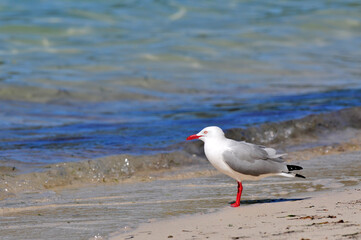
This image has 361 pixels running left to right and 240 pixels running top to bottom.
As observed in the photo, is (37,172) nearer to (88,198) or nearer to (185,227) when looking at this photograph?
(88,198)

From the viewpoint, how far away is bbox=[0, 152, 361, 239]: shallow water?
4.57 m

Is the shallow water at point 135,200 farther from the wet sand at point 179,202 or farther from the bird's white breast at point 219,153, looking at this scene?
the bird's white breast at point 219,153

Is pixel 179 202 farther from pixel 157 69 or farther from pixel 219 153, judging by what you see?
pixel 157 69

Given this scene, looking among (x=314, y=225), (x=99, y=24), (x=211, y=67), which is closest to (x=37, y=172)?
(x=314, y=225)

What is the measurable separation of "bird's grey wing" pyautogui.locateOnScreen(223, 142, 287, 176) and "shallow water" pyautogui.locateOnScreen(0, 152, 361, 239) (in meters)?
0.22

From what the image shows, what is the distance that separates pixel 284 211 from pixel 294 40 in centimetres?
1234

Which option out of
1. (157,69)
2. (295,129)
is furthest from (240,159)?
(157,69)

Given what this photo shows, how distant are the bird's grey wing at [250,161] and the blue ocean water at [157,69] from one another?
2398 millimetres

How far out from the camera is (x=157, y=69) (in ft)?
44.7

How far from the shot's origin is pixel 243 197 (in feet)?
18.0

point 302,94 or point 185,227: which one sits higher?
point 185,227

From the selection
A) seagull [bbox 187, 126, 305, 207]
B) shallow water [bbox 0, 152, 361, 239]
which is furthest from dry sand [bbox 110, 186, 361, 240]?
seagull [bbox 187, 126, 305, 207]

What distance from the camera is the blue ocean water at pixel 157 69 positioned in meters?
8.99

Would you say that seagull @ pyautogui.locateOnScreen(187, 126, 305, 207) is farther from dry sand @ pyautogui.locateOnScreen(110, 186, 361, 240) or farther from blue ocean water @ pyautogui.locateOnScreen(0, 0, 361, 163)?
blue ocean water @ pyautogui.locateOnScreen(0, 0, 361, 163)
